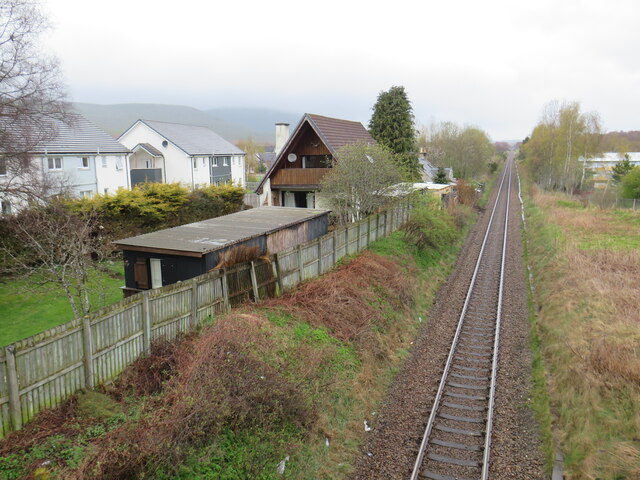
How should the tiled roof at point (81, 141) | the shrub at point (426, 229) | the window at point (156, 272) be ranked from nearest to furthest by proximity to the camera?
1. the window at point (156, 272)
2. the shrub at point (426, 229)
3. the tiled roof at point (81, 141)

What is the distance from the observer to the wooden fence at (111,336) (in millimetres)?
6988

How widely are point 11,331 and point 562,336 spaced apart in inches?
616

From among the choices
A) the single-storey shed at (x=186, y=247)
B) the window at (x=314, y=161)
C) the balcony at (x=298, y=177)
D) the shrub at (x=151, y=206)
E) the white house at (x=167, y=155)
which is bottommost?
the single-storey shed at (x=186, y=247)

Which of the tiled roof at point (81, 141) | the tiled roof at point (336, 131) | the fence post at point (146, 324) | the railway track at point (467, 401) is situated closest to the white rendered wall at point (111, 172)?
the tiled roof at point (81, 141)

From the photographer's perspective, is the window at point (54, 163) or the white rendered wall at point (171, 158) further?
the white rendered wall at point (171, 158)

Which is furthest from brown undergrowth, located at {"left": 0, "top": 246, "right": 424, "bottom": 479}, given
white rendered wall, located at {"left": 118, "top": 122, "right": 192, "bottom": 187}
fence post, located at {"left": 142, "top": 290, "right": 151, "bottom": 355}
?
white rendered wall, located at {"left": 118, "top": 122, "right": 192, "bottom": 187}

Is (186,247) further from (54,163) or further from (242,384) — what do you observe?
(54,163)

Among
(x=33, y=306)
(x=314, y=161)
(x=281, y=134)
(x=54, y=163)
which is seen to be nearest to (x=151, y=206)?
(x=33, y=306)

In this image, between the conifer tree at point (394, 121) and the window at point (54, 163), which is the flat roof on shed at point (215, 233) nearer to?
the window at point (54, 163)

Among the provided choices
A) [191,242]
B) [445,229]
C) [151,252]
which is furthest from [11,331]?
[445,229]

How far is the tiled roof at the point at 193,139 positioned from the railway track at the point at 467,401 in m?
32.7

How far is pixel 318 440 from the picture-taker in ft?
29.7

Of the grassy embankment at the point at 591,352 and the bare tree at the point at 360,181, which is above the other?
the bare tree at the point at 360,181

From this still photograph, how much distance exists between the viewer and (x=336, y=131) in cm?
2917
